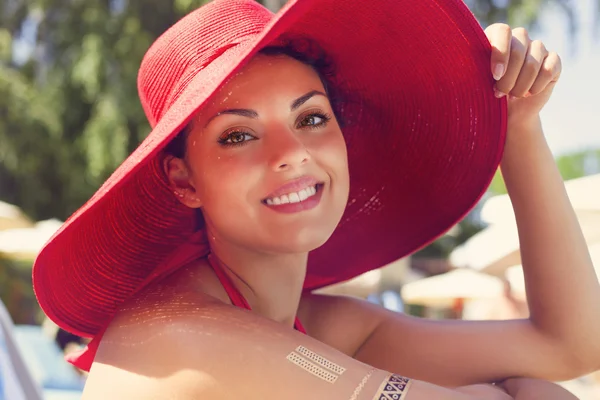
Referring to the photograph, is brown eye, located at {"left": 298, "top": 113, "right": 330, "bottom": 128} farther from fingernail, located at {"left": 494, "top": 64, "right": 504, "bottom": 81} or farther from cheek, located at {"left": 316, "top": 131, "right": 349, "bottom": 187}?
fingernail, located at {"left": 494, "top": 64, "right": 504, "bottom": 81}

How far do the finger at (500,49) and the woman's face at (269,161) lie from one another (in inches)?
14.6

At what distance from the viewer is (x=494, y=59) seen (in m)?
1.58

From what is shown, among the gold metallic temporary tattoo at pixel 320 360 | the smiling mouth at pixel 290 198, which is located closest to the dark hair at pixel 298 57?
the smiling mouth at pixel 290 198

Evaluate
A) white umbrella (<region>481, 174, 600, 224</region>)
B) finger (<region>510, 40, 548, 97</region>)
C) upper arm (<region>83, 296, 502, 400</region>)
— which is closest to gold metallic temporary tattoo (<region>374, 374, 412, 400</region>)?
upper arm (<region>83, 296, 502, 400</region>)

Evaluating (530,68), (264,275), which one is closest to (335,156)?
(264,275)

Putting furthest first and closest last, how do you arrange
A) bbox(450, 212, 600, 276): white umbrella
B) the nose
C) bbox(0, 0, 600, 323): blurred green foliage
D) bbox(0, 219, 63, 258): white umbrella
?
bbox(0, 0, 600, 323): blurred green foliage
bbox(0, 219, 63, 258): white umbrella
bbox(450, 212, 600, 276): white umbrella
the nose

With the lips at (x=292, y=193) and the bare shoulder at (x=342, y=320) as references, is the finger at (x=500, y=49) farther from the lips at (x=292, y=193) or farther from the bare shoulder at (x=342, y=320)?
the bare shoulder at (x=342, y=320)

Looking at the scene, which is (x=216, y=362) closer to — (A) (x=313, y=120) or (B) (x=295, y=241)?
(B) (x=295, y=241)

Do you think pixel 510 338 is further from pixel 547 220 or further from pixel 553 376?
pixel 547 220

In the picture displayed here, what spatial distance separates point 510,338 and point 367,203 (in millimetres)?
533

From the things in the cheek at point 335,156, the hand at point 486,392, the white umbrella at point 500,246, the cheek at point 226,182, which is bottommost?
the white umbrella at point 500,246

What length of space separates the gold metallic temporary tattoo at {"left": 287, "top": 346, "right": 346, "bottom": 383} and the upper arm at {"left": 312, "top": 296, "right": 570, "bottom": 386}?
0.64m

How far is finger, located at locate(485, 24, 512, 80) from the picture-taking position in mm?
1563

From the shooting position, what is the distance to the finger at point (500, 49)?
1.56 metres
